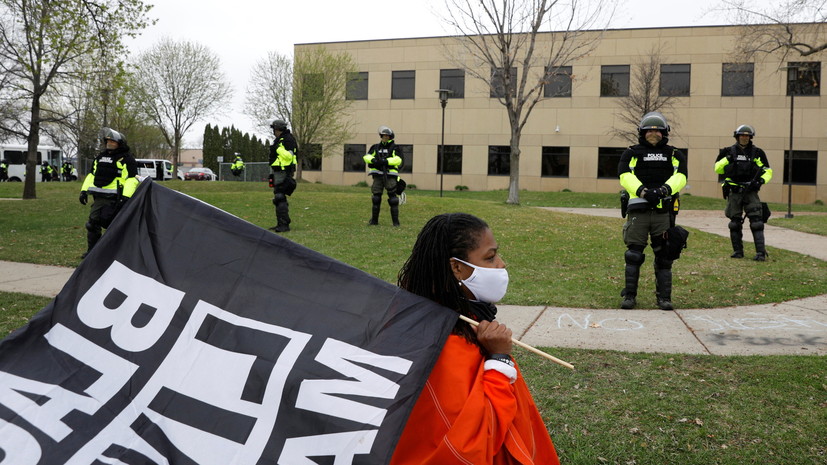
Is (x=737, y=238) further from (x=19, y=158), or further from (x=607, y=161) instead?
(x=19, y=158)

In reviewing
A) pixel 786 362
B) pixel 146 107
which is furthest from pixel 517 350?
pixel 146 107

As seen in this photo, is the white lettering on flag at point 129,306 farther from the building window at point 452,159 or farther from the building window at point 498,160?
the building window at point 452,159

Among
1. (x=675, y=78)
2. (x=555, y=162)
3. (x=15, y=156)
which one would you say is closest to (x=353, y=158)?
(x=555, y=162)

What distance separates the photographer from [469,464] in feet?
7.20

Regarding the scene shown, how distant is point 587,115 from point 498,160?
598 centimetres

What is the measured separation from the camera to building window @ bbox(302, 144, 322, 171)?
148ft

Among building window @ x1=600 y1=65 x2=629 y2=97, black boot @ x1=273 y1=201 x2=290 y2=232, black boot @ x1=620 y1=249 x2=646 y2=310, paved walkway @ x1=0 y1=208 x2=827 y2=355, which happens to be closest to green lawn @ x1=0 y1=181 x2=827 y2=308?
black boot @ x1=620 y1=249 x2=646 y2=310

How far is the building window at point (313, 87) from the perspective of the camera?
43156 mm

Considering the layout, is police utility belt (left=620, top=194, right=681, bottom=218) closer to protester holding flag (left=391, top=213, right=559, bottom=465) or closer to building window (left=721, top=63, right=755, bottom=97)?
protester holding flag (left=391, top=213, right=559, bottom=465)

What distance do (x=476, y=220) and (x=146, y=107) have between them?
176 ft

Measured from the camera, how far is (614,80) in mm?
40594

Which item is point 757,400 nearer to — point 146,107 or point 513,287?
point 513,287

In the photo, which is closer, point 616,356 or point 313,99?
point 616,356

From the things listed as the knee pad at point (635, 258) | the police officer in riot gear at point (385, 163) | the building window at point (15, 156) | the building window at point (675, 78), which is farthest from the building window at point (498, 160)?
the building window at point (15, 156)
